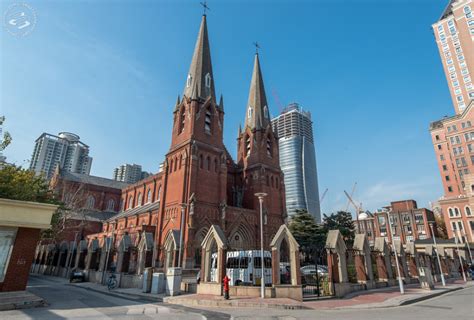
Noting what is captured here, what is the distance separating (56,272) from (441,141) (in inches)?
3670

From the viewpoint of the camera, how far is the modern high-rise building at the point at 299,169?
138m

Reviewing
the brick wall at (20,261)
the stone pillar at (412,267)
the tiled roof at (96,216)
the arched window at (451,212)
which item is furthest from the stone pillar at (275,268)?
the arched window at (451,212)

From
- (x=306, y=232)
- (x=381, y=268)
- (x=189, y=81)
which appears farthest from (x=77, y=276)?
(x=306, y=232)

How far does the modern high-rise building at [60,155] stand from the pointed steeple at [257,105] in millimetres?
104012

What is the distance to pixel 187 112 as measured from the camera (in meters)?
37.4

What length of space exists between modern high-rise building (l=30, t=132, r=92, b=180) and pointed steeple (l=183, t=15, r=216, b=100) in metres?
103

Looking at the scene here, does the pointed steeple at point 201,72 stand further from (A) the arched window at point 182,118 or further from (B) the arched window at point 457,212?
(B) the arched window at point 457,212

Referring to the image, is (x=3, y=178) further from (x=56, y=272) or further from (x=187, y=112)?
(x=56, y=272)

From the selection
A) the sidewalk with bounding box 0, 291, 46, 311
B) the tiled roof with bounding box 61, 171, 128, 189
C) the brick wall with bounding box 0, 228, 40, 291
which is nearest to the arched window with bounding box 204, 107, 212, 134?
the brick wall with bounding box 0, 228, 40, 291

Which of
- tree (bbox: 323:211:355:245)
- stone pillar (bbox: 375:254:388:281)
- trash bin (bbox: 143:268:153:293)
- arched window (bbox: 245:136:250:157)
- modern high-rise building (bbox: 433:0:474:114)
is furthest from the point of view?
modern high-rise building (bbox: 433:0:474:114)

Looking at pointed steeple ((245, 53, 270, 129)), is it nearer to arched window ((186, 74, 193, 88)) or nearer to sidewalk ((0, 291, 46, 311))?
arched window ((186, 74, 193, 88))

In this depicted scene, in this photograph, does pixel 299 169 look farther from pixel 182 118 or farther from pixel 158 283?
pixel 158 283

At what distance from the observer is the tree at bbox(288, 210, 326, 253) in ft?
142

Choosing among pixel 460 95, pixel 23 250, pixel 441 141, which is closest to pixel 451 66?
pixel 460 95
